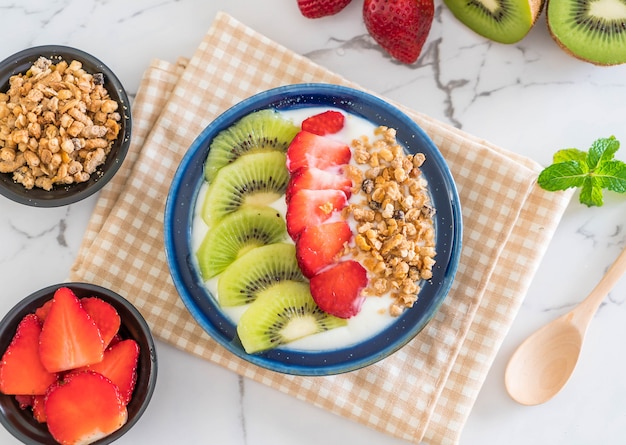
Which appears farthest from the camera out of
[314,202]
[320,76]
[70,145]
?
[320,76]

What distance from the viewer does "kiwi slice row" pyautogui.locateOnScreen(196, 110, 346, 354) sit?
4.67ft

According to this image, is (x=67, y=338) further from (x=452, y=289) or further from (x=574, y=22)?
(x=574, y=22)

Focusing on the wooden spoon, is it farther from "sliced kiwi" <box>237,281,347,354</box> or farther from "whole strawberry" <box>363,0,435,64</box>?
"whole strawberry" <box>363,0,435,64</box>

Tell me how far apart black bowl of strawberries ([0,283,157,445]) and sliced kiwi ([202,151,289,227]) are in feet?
0.95

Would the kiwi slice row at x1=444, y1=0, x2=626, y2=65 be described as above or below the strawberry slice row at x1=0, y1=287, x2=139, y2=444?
above

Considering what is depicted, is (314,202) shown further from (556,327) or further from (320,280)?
(556,327)

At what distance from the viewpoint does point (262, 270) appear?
1.42 m

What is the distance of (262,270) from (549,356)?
679 mm

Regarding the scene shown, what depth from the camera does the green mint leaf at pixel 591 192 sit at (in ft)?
5.24

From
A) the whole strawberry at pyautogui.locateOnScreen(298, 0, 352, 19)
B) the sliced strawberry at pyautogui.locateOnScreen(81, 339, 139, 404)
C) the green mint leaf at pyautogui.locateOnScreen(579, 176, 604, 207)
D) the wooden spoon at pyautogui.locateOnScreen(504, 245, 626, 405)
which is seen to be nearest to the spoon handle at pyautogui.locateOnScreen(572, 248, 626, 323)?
the wooden spoon at pyautogui.locateOnScreen(504, 245, 626, 405)

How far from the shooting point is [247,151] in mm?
1477

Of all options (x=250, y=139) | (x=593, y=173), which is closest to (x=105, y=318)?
(x=250, y=139)

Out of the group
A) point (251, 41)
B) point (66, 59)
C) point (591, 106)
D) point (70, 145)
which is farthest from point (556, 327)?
point (66, 59)

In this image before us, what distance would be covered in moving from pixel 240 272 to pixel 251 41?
54 cm
